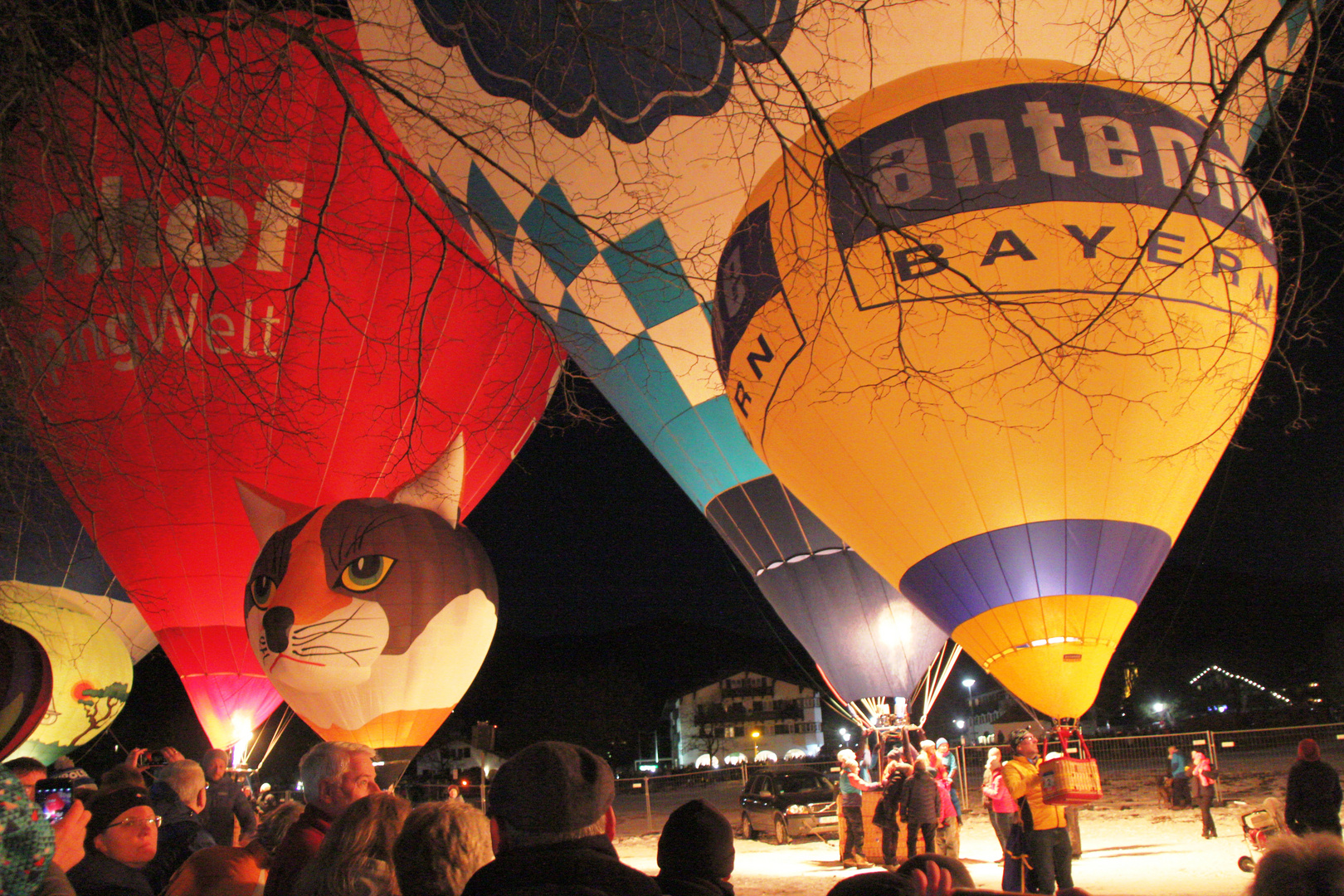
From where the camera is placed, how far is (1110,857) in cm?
870

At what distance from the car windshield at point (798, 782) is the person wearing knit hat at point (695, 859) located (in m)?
10.5

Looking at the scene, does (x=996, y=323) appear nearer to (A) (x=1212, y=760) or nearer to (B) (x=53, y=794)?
(B) (x=53, y=794)

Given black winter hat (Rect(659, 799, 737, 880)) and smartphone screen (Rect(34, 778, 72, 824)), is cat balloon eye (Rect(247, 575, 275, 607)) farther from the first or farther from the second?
black winter hat (Rect(659, 799, 737, 880))

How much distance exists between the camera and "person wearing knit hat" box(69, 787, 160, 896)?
2750 millimetres

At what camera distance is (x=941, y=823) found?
8.22 meters

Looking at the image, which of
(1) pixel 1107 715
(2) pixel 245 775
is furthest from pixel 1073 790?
(1) pixel 1107 715

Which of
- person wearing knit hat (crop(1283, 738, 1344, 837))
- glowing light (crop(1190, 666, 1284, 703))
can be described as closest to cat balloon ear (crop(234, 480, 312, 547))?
person wearing knit hat (crop(1283, 738, 1344, 837))

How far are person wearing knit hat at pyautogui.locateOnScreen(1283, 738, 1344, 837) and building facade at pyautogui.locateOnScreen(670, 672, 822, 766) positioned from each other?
52782 millimetres

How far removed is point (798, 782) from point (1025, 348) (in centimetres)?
821

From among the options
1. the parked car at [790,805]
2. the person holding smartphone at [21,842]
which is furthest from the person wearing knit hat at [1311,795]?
the parked car at [790,805]

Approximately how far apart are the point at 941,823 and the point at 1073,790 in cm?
234

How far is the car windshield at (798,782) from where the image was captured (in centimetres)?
1234

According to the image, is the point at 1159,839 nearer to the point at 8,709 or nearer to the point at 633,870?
the point at 633,870

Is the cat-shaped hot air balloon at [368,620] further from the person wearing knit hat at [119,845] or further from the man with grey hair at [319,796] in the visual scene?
the person wearing knit hat at [119,845]
